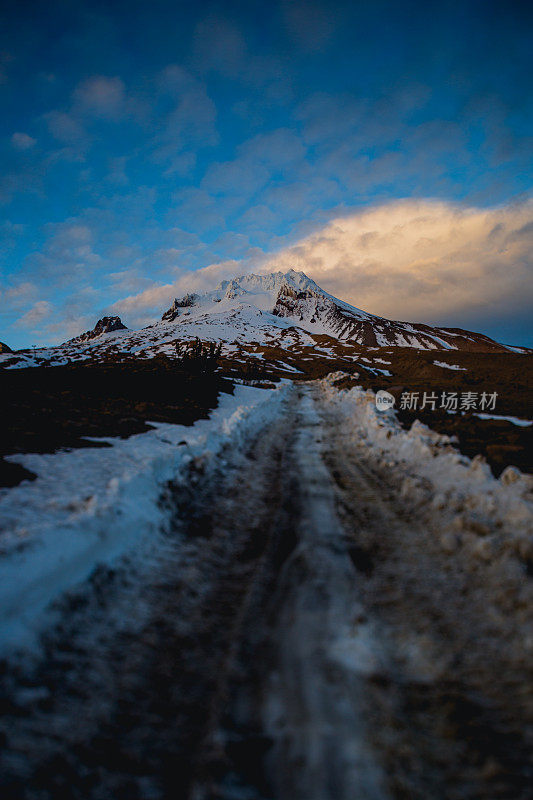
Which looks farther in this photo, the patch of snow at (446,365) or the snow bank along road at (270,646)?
the patch of snow at (446,365)

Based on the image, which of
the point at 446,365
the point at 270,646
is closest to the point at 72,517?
the point at 270,646

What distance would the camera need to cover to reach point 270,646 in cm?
321

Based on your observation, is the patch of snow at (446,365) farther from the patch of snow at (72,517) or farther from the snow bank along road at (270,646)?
the patch of snow at (72,517)

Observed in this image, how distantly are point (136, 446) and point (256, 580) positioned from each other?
6451 mm

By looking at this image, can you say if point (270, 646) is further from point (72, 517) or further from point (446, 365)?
point (446, 365)

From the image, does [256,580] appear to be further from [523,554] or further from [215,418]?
[215,418]

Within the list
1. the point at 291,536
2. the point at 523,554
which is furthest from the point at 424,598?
the point at 291,536

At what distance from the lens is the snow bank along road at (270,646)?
7.39 feet

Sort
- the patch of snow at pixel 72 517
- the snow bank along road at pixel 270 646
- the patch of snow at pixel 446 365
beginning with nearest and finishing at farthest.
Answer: the snow bank along road at pixel 270 646 < the patch of snow at pixel 72 517 < the patch of snow at pixel 446 365

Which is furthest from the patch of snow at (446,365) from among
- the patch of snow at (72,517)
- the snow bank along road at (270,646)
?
the patch of snow at (72,517)

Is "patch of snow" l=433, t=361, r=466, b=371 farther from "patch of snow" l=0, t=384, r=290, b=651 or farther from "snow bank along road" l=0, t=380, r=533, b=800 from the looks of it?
"patch of snow" l=0, t=384, r=290, b=651

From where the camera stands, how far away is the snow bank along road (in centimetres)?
225

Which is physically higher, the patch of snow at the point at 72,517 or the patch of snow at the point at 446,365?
the patch of snow at the point at 446,365

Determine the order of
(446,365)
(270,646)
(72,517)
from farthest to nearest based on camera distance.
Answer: (446,365) → (72,517) → (270,646)
